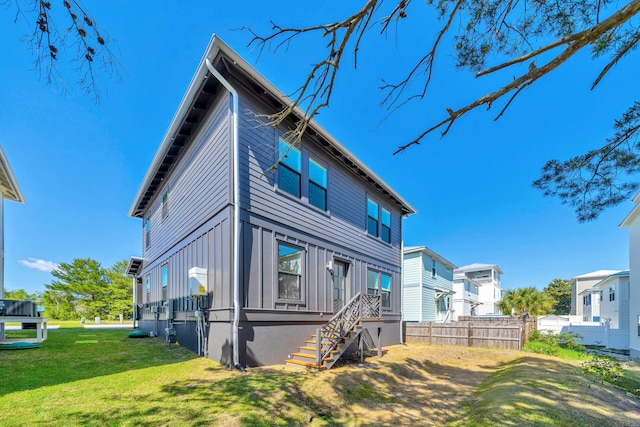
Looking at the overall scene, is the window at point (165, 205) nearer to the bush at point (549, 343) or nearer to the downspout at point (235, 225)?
the downspout at point (235, 225)

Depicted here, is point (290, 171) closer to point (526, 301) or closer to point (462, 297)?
point (526, 301)

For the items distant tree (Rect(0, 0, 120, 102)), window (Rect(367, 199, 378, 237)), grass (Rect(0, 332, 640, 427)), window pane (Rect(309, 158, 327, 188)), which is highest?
window pane (Rect(309, 158, 327, 188))

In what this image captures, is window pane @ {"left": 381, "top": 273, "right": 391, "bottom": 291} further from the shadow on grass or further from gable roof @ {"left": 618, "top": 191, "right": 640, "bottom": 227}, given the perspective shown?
gable roof @ {"left": 618, "top": 191, "right": 640, "bottom": 227}

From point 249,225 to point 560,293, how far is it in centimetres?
6196

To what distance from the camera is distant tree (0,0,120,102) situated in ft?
7.04

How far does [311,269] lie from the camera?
8.77 meters

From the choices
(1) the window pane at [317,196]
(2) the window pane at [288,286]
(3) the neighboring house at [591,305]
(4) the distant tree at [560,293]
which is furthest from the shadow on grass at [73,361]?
(4) the distant tree at [560,293]

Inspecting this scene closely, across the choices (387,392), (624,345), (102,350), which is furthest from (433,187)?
(102,350)

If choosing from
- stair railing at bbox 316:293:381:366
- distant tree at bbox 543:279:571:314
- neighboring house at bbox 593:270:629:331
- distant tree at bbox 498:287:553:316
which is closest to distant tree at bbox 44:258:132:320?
stair railing at bbox 316:293:381:366

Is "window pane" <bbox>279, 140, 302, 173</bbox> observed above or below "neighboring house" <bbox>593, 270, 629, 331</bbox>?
above

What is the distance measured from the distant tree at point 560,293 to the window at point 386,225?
51.1 metres

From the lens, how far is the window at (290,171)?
826 cm

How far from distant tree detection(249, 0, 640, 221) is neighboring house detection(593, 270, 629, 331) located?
767 inches

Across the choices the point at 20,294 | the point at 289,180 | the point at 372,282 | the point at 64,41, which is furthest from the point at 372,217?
the point at 20,294
